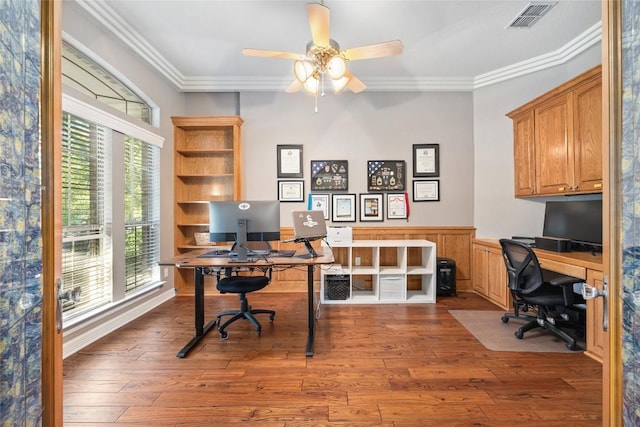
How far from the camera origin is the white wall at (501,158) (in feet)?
12.0

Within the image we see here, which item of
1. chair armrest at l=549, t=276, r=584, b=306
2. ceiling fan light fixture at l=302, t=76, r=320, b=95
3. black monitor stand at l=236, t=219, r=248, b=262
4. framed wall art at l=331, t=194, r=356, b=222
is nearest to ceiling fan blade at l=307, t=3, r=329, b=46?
ceiling fan light fixture at l=302, t=76, r=320, b=95

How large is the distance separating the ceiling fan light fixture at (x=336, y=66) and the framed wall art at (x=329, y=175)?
5.69 feet

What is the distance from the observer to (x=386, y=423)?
1.67 metres

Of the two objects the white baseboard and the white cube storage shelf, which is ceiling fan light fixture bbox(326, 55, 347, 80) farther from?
the white baseboard

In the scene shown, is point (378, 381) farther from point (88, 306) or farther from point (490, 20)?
point (490, 20)

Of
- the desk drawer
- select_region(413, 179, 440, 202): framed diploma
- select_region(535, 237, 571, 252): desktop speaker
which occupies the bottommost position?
the desk drawer

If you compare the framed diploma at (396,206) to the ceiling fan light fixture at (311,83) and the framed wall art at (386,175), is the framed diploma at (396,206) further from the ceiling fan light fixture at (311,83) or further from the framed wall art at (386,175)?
the ceiling fan light fixture at (311,83)

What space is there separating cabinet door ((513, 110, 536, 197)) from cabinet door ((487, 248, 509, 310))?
822 mm

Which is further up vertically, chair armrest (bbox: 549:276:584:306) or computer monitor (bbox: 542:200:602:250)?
computer monitor (bbox: 542:200:602:250)

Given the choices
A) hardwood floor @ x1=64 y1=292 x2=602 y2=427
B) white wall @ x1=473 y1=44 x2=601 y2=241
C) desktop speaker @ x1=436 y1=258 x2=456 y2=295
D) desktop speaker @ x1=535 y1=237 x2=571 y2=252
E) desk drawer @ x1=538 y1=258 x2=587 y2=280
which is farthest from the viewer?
desktop speaker @ x1=436 y1=258 x2=456 y2=295

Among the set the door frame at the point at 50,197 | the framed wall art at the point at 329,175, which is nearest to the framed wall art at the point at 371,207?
the framed wall art at the point at 329,175

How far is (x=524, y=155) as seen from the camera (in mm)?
3480

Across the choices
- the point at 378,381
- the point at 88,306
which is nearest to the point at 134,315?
the point at 88,306

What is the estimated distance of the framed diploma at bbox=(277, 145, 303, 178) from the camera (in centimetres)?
427
